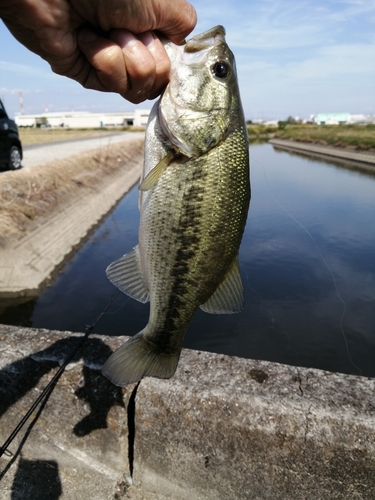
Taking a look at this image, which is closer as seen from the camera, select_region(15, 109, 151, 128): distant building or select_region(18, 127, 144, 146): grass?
select_region(18, 127, 144, 146): grass

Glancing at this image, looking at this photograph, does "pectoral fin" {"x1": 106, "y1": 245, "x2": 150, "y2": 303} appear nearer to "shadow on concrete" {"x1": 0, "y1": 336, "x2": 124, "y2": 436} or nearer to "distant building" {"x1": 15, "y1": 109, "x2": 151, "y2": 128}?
"shadow on concrete" {"x1": 0, "y1": 336, "x2": 124, "y2": 436}

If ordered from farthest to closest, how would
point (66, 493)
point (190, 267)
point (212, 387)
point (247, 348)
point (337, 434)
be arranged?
1. point (247, 348)
2. point (66, 493)
3. point (212, 387)
4. point (337, 434)
5. point (190, 267)

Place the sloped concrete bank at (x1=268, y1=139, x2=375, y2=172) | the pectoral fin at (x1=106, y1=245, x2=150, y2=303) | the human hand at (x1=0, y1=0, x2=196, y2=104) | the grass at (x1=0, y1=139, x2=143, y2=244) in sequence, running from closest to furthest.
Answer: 1. the human hand at (x1=0, y1=0, x2=196, y2=104)
2. the pectoral fin at (x1=106, y1=245, x2=150, y2=303)
3. the grass at (x1=0, y1=139, x2=143, y2=244)
4. the sloped concrete bank at (x1=268, y1=139, x2=375, y2=172)

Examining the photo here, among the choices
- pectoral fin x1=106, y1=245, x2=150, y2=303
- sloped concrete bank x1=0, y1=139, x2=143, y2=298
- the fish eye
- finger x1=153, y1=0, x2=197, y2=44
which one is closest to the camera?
finger x1=153, y1=0, x2=197, y2=44

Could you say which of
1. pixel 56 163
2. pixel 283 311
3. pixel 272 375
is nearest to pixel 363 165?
pixel 56 163

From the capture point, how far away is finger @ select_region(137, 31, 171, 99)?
2027mm

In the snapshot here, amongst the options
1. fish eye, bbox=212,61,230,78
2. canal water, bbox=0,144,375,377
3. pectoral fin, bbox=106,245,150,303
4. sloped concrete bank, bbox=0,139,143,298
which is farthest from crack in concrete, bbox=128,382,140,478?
sloped concrete bank, bbox=0,139,143,298

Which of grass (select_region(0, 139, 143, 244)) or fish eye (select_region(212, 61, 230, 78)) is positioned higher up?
fish eye (select_region(212, 61, 230, 78))

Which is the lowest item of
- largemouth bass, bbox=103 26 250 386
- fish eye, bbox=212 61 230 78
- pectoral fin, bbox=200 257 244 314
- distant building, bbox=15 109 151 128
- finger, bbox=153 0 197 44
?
distant building, bbox=15 109 151 128

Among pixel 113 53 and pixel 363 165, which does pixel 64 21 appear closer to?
pixel 113 53

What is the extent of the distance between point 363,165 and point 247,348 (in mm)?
31424

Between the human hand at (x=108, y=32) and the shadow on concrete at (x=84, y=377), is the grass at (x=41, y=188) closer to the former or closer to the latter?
the shadow on concrete at (x=84, y=377)

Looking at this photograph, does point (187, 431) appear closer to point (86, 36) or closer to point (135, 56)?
point (135, 56)

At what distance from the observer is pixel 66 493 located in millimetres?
3064
